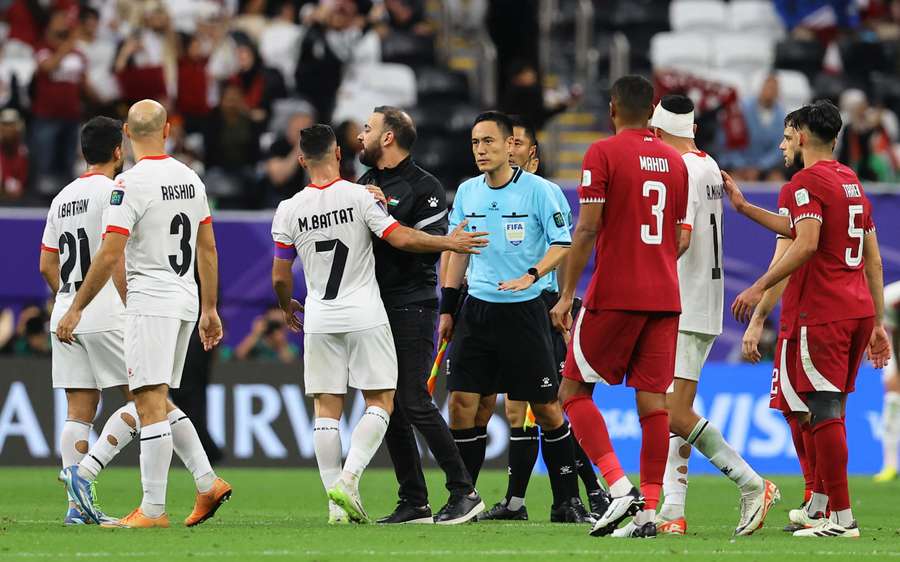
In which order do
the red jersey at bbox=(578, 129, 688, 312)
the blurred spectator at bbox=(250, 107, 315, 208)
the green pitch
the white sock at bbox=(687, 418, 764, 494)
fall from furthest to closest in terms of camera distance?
the blurred spectator at bbox=(250, 107, 315, 208) < the white sock at bbox=(687, 418, 764, 494) < the red jersey at bbox=(578, 129, 688, 312) < the green pitch

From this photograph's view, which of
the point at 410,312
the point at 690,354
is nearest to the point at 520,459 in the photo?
the point at 410,312

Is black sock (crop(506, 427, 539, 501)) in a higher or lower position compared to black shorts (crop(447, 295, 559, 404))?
lower

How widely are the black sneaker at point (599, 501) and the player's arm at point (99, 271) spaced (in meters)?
3.50

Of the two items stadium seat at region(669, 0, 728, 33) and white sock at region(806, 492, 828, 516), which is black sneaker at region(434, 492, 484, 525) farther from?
stadium seat at region(669, 0, 728, 33)

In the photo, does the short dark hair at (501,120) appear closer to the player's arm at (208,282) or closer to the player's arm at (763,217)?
the player's arm at (763,217)

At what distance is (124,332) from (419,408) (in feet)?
5.77

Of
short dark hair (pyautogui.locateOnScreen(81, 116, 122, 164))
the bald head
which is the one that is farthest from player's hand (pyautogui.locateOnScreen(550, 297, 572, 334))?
short dark hair (pyautogui.locateOnScreen(81, 116, 122, 164))

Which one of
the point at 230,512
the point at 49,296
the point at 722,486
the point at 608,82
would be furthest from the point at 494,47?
the point at 230,512

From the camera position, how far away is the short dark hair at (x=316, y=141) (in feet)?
32.7

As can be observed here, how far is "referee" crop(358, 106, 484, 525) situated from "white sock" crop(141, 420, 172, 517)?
1480mm

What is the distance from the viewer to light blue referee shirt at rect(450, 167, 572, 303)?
10.3 meters

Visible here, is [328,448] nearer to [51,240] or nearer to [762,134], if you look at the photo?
[51,240]

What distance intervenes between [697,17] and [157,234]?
54.8ft

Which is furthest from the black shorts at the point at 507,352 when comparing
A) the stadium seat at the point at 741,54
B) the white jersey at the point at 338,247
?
the stadium seat at the point at 741,54
